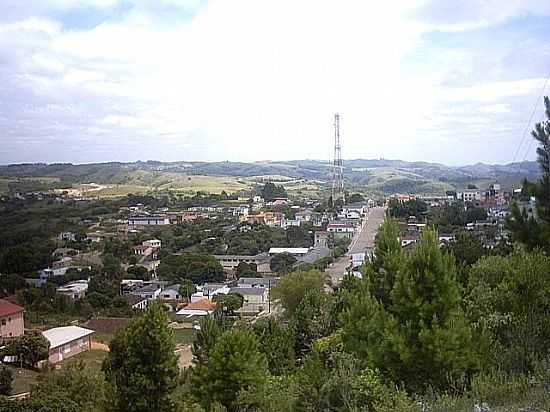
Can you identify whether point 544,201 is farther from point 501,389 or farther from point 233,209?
point 233,209

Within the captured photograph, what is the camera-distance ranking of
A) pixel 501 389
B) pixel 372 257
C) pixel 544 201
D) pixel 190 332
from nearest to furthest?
pixel 501 389, pixel 544 201, pixel 372 257, pixel 190 332

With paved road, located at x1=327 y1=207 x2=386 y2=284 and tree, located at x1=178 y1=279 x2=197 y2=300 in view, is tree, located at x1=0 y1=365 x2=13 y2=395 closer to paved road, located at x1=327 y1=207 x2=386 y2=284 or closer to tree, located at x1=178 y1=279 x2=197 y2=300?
paved road, located at x1=327 y1=207 x2=386 y2=284

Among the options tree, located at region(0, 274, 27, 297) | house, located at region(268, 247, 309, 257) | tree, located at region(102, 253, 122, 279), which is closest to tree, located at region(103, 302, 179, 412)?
tree, located at region(0, 274, 27, 297)

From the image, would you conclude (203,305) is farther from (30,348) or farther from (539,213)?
(539,213)

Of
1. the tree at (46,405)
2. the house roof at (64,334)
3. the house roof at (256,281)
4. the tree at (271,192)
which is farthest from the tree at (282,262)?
the tree at (271,192)

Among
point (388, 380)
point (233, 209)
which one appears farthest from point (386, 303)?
point (233, 209)
